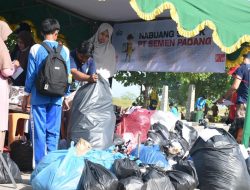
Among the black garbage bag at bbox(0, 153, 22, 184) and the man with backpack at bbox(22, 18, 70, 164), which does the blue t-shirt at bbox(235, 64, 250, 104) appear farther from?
the black garbage bag at bbox(0, 153, 22, 184)

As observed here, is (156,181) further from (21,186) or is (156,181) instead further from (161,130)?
(161,130)

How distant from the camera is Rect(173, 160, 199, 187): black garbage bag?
4.75 metres

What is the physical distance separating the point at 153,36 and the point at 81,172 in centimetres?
526

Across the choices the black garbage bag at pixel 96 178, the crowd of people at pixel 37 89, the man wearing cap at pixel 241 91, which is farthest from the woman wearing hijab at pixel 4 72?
the man wearing cap at pixel 241 91

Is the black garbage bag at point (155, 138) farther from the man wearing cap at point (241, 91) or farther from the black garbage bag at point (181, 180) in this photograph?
the black garbage bag at point (181, 180)

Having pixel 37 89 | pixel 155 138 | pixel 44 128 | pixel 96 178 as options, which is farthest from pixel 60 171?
pixel 155 138

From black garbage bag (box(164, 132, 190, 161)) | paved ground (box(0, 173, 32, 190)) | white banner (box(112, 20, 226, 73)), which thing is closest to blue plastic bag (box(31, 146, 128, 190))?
paved ground (box(0, 173, 32, 190))

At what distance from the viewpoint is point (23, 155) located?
5.57 m

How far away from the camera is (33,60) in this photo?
4.76 m

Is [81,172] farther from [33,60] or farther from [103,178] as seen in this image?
[33,60]

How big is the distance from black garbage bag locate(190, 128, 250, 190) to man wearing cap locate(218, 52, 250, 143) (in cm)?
177

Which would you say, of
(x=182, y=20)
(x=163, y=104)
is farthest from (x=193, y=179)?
(x=163, y=104)

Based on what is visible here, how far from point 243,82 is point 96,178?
3.63 meters

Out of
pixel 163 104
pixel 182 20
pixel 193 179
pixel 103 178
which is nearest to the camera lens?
pixel 103 178
